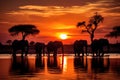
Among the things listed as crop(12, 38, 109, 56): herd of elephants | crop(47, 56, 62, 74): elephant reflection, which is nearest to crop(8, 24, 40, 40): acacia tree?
crop(12, 38, 109, 56): herd of elephants

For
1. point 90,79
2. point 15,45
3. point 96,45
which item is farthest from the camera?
point 15,45

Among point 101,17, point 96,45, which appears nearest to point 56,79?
point 96,45

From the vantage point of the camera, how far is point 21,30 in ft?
232

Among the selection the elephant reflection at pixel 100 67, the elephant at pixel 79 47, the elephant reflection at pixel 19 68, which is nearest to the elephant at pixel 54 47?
the elephant at pixel 79 47

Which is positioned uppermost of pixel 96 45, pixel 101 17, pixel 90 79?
pixel 101 17

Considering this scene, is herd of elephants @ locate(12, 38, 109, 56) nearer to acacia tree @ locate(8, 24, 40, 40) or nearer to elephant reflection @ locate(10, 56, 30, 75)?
acacia tree @ locate(8, 24, 40, 40)

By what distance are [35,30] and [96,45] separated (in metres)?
19.9

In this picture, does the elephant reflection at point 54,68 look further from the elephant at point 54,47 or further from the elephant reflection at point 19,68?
the elephant at point 54,47

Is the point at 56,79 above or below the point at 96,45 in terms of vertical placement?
below

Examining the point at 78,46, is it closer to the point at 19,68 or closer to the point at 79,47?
the point at 79,47

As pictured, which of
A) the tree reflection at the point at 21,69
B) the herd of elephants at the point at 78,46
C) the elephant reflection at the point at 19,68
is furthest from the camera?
the herd of elephants at the point at 78,46

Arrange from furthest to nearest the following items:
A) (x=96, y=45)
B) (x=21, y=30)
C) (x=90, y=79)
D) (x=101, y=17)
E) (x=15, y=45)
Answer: (x=21, y=30) → (x=101, y=17) → (x=15, y=45) → (x=96, y=45) → (x=90, y=79)

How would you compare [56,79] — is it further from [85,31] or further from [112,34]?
[112,34]

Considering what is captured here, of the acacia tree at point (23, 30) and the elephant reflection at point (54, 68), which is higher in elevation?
the acacia tree at point (23, 30)
